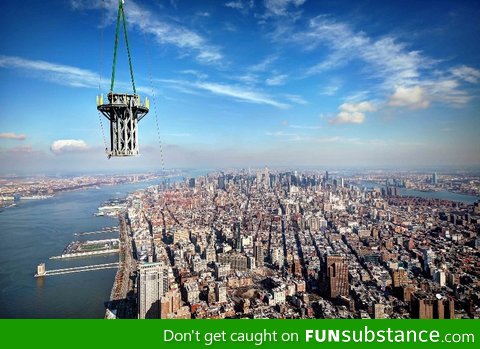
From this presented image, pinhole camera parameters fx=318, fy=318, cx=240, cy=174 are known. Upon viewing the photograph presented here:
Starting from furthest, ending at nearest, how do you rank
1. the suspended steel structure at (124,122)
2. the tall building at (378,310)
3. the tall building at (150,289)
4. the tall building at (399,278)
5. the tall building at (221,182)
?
the tall building at (221,182) → the tall building at (399,278) → the tall building at (150,289) → the tall building at (378,310) → the suspended steel structure at (124,122)

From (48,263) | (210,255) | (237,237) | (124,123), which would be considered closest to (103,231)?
(48,263)

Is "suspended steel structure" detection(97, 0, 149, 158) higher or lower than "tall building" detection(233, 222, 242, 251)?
higher

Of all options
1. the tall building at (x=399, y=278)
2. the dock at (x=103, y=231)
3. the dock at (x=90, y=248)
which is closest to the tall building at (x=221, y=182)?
the dock at (x=103, y=231)

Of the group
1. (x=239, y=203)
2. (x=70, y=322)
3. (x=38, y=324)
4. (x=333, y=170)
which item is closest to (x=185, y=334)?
(x=70, y=322)

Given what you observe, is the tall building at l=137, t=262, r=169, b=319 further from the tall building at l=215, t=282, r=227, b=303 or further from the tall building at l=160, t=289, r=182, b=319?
the tall building at l=215, t=282, r=227, b=303

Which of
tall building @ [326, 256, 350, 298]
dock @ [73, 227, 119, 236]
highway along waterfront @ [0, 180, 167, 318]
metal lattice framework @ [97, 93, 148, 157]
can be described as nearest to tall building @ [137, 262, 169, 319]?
highway along waterfront @ [0, 180, 167, 318]

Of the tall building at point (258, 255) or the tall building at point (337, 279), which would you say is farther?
the tall building at point (258, 255)

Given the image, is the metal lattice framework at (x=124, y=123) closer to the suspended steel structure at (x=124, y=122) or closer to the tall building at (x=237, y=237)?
the suspended steel structure at (x=124, y=122)
